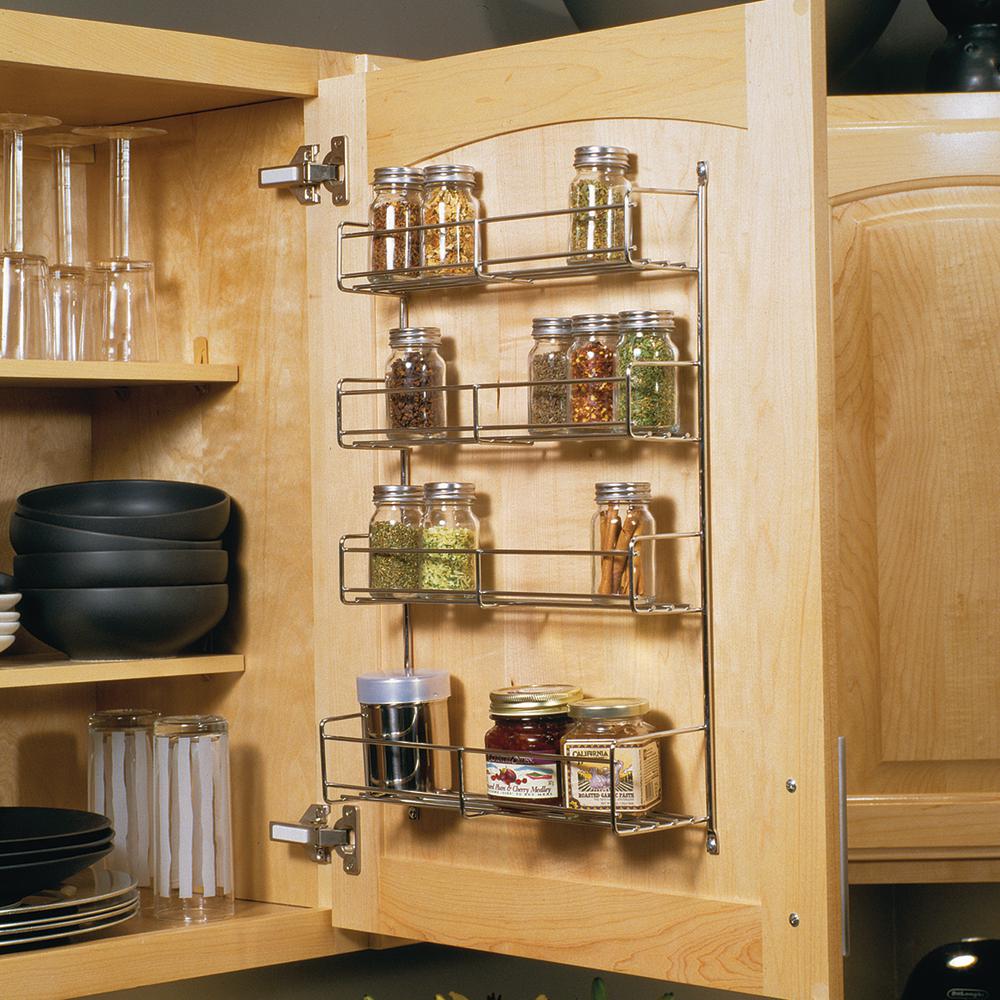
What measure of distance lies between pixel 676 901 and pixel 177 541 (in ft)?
2.17

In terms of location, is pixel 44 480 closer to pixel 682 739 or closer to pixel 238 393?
pixel 238 393

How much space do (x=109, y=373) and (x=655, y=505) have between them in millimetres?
613

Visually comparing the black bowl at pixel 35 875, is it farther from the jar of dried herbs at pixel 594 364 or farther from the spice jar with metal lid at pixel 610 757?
the jar of dried herbs at pixel 594 364

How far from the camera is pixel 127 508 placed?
1578mm

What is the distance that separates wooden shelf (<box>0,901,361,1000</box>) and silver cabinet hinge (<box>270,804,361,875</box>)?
79 mm

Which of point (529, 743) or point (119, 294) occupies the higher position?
point (119, 294)

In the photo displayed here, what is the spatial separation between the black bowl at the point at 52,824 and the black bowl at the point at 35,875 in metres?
0.02

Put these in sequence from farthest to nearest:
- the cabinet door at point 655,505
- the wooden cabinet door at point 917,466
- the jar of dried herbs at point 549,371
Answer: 1. the wooden cabinet door at point 917,466
2. the jar of dried herbs at point 549,371
3. the cabinet door at point 655,505

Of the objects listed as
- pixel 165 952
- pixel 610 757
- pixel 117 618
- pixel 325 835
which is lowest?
pixel 165 952

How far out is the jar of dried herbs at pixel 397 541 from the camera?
1422mm

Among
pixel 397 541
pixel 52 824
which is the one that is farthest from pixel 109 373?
pixel 52 824

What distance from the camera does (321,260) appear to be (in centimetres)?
155

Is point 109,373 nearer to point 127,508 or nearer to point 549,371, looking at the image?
point 127,508

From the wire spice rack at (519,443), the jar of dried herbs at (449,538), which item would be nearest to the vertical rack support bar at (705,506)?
the wire spice rack at (519,443)
